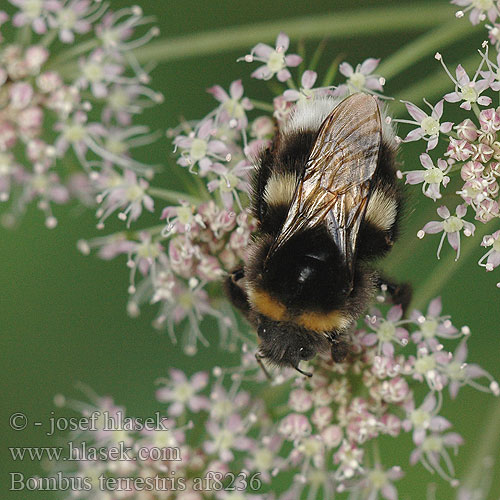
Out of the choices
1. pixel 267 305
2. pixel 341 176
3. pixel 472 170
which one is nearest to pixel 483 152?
pixel 472 170

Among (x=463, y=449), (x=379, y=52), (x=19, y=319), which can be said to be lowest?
(x=463, y=449)

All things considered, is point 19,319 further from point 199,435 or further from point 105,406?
point 199,435

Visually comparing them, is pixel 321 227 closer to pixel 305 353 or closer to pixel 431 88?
pixel 305 353

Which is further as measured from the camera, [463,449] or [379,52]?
[379,52]

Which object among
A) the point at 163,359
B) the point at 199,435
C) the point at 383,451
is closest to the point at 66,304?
the point at 163,359

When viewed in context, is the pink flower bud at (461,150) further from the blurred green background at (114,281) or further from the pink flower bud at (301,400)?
the blurred green background at (114,281)

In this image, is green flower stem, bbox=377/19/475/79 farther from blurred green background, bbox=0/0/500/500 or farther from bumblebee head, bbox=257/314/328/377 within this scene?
bumblebee head, bbox=257/314/328/377

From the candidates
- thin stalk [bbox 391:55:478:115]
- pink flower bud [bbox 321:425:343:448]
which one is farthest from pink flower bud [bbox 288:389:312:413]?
thin stalk [bbox 391:55:478:115]
